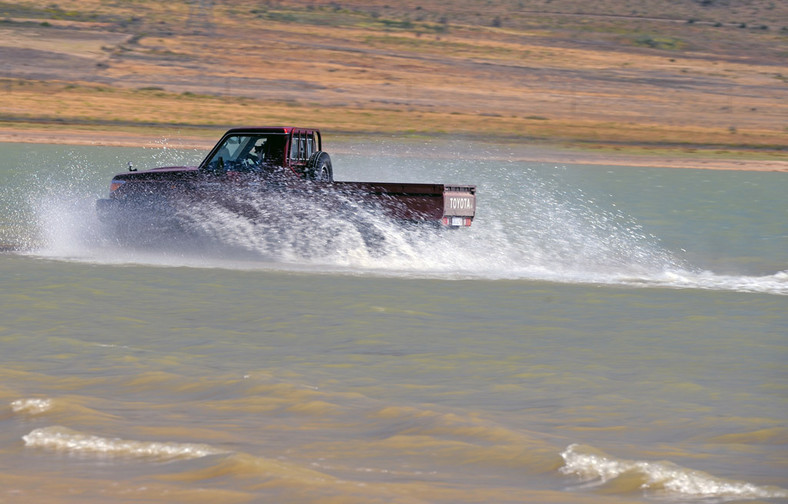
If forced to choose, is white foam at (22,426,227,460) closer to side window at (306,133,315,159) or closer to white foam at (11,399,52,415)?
white foam at (11,399,52,415)

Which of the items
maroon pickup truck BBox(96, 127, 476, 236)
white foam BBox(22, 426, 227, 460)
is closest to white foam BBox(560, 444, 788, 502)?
white foam BBox(22, 426, 227, 460)

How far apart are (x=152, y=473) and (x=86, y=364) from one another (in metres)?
2.60

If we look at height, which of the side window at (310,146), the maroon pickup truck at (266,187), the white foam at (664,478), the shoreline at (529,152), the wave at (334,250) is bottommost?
the shoreline at (529,152)

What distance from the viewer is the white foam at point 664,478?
5.84m

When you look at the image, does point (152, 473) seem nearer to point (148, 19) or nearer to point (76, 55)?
point (76, 55)

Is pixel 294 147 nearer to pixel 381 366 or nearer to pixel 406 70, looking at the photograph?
pixel 381 366

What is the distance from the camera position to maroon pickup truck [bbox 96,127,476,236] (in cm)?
1437

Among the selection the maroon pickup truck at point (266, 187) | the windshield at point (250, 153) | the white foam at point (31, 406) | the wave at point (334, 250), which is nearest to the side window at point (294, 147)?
the maroon pickup truck at point (266, 187)

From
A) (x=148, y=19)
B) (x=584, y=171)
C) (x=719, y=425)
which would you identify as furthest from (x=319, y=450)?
(x=148, y=19)

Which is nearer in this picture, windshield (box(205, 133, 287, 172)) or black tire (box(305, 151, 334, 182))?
windshield (box(205, 133, 287, 172))

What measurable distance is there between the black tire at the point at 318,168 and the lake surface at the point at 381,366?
2.58ft

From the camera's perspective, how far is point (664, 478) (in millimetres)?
6047

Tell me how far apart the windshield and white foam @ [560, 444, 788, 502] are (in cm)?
908

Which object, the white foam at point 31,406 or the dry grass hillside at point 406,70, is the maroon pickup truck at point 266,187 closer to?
the white foam at point 31,406
